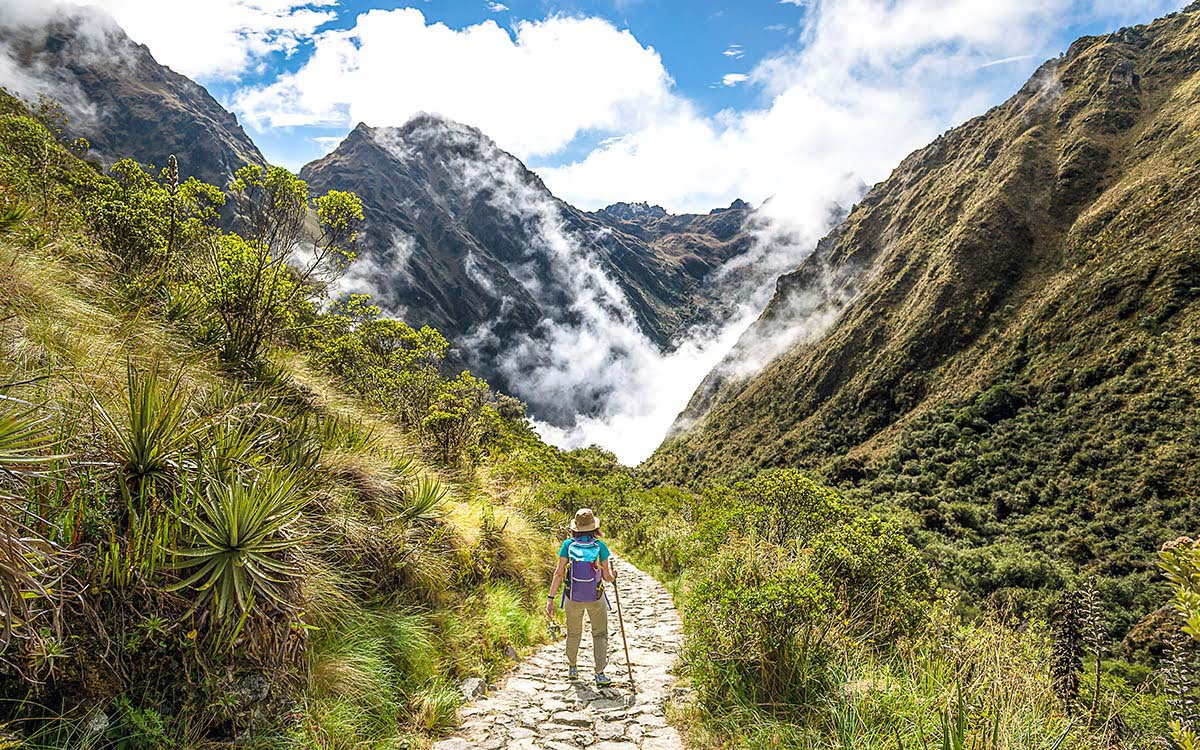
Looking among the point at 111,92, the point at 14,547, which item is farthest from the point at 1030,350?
the point at 111,92

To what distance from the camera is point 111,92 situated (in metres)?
144

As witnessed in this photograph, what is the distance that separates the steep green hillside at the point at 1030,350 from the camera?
171ft

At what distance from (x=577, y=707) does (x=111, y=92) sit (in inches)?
8396

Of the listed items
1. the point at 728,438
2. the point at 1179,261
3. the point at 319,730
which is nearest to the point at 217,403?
the point at 319,730

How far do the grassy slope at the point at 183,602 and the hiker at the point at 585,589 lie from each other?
0.98 metres

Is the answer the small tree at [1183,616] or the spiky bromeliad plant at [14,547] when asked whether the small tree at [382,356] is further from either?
the small tree at [1183,616]

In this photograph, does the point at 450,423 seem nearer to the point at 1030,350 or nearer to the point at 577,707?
the point at 577,707

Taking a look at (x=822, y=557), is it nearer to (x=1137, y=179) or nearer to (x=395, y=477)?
(x=395, y=477)

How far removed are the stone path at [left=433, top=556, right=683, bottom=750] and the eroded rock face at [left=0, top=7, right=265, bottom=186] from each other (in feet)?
518

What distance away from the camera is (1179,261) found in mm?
59219

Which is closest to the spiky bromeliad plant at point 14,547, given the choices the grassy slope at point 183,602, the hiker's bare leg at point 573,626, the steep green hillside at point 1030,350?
the grassy slope at point 183,602

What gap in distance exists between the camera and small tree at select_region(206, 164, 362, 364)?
6641mm

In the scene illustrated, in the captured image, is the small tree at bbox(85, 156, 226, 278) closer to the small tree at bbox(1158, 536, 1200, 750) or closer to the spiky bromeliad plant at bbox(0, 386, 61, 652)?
the spiky bromeliad plant at bbox(0, 386, 61, 652)

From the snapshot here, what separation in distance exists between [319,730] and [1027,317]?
100m
